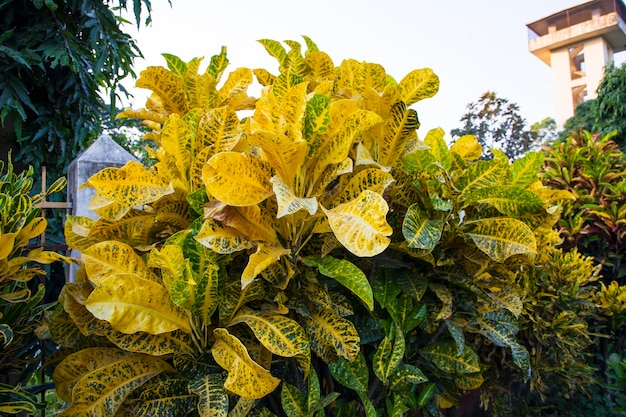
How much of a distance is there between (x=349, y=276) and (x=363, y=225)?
0.13m

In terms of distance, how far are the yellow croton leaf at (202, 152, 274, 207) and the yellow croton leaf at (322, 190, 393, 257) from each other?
0.17 m

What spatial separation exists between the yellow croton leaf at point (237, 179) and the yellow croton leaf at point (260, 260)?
0.37ft

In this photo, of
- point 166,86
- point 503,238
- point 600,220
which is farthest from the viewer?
point 600,220

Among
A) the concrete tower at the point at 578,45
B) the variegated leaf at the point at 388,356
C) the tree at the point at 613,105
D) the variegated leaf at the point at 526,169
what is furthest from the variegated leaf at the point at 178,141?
the concrete tower at the point at 578,45

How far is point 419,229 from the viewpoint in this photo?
118cm

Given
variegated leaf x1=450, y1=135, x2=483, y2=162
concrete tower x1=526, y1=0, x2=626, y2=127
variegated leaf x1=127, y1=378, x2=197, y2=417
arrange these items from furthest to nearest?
concrete tower x1=526, y1=0, x2=626, y2=127, variegated leaf x1=450, y1=135, x2=483, y2=162, variegated leaf x1=127, y1=378, x2=197, y2=417

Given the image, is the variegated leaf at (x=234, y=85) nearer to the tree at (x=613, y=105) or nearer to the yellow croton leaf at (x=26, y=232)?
the yellow croton leaf at (x=26, y=232)

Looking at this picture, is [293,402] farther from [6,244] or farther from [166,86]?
[166,86]

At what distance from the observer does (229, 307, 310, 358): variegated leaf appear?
0.96 meters

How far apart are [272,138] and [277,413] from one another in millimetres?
692

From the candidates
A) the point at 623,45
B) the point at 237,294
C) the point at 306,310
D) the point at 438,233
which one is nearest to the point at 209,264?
the point at 237,294

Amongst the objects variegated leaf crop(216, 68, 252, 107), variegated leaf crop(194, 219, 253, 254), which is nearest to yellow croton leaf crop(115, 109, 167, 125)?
variegated leaf crop(216, 68, 252, 107)

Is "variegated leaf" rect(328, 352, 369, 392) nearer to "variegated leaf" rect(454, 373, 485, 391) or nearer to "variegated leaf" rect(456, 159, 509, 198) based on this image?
"variegated leaf" rect(454, 373, 485, 391)

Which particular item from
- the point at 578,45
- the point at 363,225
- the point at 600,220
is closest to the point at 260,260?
the point at 363,225
